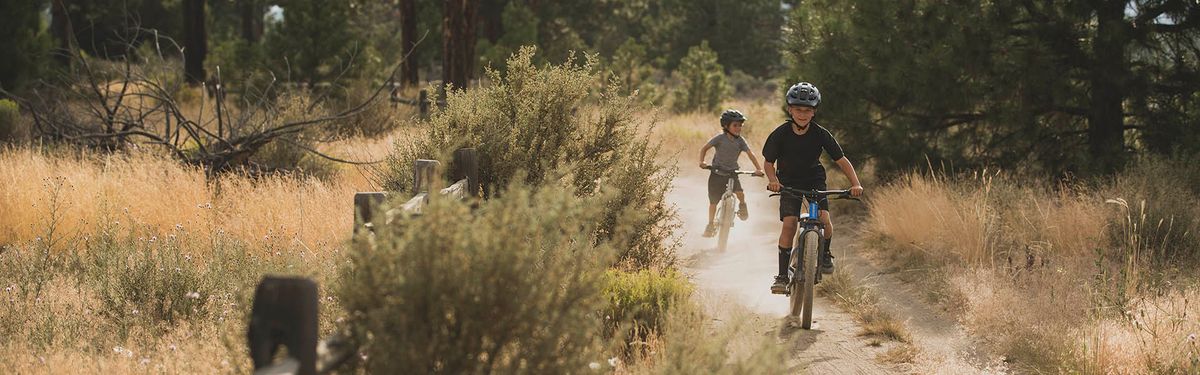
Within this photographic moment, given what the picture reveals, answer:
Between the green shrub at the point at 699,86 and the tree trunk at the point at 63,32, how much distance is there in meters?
15.0

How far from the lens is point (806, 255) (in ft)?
23.5

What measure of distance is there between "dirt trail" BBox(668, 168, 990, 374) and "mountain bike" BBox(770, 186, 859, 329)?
179 millimetres

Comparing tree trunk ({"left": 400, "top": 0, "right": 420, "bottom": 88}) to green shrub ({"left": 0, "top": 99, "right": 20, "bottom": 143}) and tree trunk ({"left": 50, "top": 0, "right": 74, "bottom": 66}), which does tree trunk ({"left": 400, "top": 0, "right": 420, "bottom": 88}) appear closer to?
tree trunk ({"left": 50, "top": 0, "right": 74, "bottom": 66})

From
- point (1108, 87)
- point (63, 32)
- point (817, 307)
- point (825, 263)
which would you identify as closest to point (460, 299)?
point (825, 263)

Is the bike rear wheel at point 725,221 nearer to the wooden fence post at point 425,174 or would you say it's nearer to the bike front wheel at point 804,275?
the bike front wheel at point 804,275

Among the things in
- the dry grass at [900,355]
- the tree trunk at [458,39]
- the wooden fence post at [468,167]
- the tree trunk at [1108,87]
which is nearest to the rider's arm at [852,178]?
the dry grass at [900,355]

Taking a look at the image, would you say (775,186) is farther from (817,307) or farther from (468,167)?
(468,167)

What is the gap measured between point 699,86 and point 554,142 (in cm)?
2158

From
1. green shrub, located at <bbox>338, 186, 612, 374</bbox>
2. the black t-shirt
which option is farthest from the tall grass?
green shrub, located at <bbox>338, 186, 612, 374</bbox>

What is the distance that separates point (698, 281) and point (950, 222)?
2.46 meters

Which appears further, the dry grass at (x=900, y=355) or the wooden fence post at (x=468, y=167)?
the wooden fence post at (x=468, y=167)

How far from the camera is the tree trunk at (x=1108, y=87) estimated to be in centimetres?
1048

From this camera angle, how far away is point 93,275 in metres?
7.03

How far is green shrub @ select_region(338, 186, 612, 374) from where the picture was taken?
353cm
